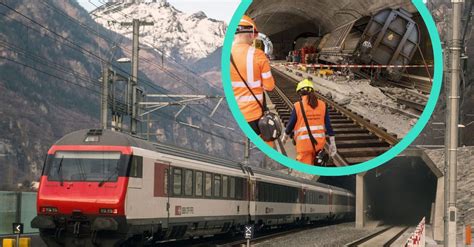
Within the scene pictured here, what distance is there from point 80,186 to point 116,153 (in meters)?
1.29

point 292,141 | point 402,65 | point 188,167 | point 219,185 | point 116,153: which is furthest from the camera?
point 219,185

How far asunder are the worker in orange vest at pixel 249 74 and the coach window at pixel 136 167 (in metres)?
13.5

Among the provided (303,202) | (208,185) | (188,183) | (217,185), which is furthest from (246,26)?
(303,202)

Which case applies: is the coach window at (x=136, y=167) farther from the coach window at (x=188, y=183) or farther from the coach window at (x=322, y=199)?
the coach window at (x=322, y=199)

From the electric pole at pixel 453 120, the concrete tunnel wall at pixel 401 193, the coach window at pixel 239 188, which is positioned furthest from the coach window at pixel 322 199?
the electric pole at pixel 453 120

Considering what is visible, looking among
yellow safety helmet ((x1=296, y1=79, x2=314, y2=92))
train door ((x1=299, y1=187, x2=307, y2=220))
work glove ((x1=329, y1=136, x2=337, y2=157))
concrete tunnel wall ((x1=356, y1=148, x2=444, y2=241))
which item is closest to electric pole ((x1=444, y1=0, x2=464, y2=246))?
concrete tunnel wall ((x1=356, y1=148, x2=444, y2=241))

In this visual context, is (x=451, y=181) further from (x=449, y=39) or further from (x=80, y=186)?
(x=80, y=186)

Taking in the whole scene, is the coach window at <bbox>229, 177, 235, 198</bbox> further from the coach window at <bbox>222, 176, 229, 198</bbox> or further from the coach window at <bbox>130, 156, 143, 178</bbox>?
the coach window at <bbox>130, 156, 143, 178</bbox>

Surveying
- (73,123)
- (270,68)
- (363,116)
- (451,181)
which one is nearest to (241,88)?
(270,68)

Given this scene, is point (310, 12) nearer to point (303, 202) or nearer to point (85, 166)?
point (85, 166)

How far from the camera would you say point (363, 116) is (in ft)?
18.3

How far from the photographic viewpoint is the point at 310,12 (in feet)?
18.4

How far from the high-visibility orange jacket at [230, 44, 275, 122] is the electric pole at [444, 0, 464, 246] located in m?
14.2

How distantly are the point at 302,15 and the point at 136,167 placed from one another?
13489mm
